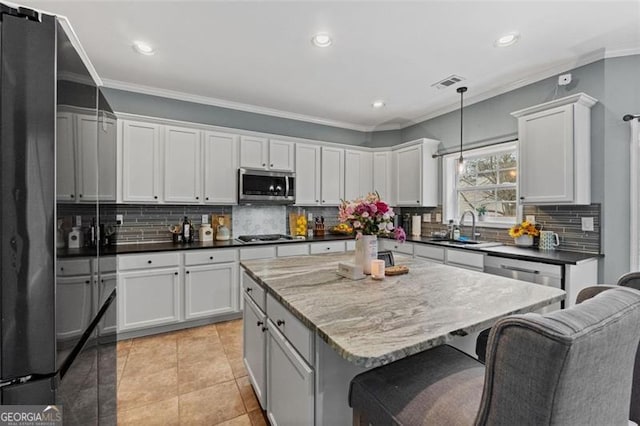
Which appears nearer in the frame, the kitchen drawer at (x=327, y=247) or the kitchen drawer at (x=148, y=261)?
the kitchen drawer at (x=148, y=261)

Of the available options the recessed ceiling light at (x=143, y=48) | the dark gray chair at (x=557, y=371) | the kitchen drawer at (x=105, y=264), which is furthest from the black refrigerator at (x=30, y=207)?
the recessed ceiling light at (x=143, y=48)

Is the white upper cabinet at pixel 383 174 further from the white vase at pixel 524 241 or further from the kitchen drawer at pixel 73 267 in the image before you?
the kitchen drawer at pixel 73 267

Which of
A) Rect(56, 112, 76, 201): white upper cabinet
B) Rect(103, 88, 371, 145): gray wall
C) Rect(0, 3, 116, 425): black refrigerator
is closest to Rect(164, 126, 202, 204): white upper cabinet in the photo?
Rect(103, 88, 371, 145): gray wall

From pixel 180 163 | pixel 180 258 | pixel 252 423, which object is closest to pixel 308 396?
pixel 252 423

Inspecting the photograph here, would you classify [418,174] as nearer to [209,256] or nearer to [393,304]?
[209,256]

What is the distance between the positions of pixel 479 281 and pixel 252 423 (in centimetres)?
165

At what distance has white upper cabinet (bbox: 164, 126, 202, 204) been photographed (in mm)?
3314

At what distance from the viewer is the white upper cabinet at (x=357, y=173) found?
4.49m

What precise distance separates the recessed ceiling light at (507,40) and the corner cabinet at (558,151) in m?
0.74

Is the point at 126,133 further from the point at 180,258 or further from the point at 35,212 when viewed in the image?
the point at 35,212

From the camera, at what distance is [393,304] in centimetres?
128

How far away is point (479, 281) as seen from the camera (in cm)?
169

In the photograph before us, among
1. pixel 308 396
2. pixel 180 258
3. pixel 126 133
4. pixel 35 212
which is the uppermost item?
pixel 126 133

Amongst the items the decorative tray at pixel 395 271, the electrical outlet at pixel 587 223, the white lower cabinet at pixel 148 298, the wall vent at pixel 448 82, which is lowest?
the white lower cabinet at pixel 148 298
